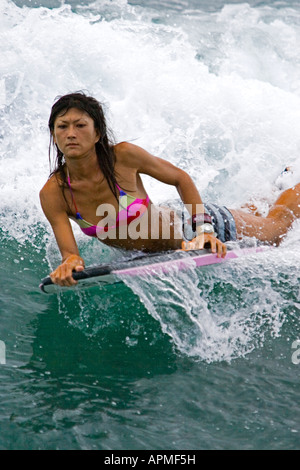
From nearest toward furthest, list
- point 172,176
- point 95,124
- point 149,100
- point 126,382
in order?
1. point 126,382
2. point 95,124
3. point 172,176
4. point 149,100

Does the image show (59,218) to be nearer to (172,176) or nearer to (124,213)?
(124,213)

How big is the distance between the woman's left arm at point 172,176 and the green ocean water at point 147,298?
0.24 meters

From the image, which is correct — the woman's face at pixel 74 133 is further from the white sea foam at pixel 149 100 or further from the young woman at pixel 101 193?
the white sea foam at pixel 149 100

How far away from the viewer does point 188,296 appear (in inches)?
169

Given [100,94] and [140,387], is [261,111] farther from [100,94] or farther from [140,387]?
[140,387]

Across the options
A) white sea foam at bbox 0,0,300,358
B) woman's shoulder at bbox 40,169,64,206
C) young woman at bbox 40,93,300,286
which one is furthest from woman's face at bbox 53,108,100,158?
white sea foam at bbox 0,0,300,358

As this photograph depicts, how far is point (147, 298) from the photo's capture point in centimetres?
422

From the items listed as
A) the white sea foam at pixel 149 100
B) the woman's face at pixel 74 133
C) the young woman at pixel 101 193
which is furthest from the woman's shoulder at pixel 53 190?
the white sea foam at pixel 149 100

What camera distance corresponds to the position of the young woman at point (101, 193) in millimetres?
4012

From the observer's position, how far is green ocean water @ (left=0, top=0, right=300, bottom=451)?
10.9 ft

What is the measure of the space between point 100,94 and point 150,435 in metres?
6.63

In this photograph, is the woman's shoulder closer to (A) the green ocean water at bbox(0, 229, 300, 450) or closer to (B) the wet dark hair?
(B) the wet dark hair

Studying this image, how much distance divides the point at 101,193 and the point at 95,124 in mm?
464

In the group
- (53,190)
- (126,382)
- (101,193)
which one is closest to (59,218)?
(53,190)
